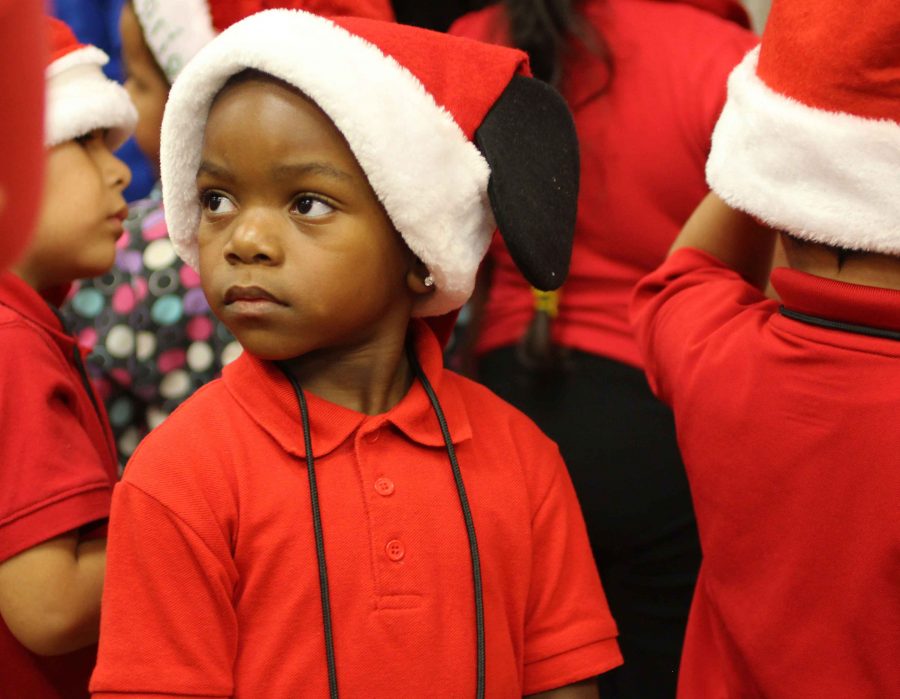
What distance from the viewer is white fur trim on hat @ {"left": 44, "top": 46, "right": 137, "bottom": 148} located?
4.71 ft

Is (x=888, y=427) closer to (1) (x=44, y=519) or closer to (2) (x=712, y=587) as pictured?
(2) (x=712, y=587)

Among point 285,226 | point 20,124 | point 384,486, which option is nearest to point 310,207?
point 285,226

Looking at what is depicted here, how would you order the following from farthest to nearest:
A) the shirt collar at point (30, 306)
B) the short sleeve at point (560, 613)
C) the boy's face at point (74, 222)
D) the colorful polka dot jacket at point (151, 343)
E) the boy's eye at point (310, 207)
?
1. the colorful polka dot jacket at point (151, 343)
2. the boy's face at point (74, 222)
3. the shirt collar at point (30, 306)
4. the short sleeve at point (560, 613)
5. the boy's eye at point (310, 207)

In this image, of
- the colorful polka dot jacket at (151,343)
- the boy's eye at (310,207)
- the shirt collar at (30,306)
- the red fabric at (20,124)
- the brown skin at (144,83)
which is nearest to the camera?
the red fabric at (20,124)

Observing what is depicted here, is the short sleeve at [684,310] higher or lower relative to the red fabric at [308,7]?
lower

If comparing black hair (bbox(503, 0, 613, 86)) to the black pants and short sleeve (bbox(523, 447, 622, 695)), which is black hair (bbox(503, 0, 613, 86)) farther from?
short sleeve (bbox(523, 447, 622, 695))

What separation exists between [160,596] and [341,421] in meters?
0.23

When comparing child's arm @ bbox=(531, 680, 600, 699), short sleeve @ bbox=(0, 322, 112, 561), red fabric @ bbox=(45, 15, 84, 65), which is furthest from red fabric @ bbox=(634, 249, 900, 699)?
red fabric @ bbox=(45, 15, 84, 65)

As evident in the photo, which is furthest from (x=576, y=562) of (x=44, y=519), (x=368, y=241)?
(x=44, y=519)

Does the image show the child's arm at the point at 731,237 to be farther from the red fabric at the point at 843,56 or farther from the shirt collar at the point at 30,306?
the shirt collar at the point at 30,306

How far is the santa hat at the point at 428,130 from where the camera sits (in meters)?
1.08

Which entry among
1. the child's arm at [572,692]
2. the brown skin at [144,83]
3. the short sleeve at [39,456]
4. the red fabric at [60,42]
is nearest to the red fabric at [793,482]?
the child's arm at [572,692]

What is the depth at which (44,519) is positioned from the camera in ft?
3.81

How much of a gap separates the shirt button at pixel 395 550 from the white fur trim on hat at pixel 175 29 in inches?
33.9
